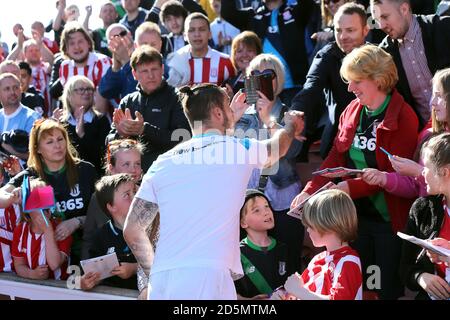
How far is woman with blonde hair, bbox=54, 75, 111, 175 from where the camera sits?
784cm

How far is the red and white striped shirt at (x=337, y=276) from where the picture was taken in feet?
15.1

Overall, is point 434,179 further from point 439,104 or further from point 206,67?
point 206,67

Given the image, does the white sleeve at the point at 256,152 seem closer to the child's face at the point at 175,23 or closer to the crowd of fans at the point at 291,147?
the crowd of fans at the point at 291,147

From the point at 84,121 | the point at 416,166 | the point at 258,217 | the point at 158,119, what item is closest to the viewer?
the point at 416,166

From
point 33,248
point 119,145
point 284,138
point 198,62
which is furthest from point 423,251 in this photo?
point 198,62

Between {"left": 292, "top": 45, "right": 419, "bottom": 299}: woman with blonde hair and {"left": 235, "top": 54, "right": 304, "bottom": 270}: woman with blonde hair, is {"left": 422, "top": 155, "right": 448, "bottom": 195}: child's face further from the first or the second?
{"left": 235, "top": 54, "right": 304, "bottom": 270}: woman with blonde hair

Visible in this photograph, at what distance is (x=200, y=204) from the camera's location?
4289mm

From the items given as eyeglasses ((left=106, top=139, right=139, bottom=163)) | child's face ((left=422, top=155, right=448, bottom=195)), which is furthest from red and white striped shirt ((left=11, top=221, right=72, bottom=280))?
child's face ((left=422, top=155, right=448, bottom=195))

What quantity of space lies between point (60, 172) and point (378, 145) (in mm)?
2671

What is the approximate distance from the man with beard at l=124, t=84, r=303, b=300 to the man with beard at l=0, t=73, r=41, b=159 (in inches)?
170

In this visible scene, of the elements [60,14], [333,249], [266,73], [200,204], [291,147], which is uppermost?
[60,14]

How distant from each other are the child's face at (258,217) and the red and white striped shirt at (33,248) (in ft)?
4.96

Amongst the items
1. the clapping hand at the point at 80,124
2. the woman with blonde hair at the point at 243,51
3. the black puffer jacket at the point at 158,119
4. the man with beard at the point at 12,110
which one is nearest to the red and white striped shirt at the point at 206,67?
the woman with blonde hair at the point at 243,51

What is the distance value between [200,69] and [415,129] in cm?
311
